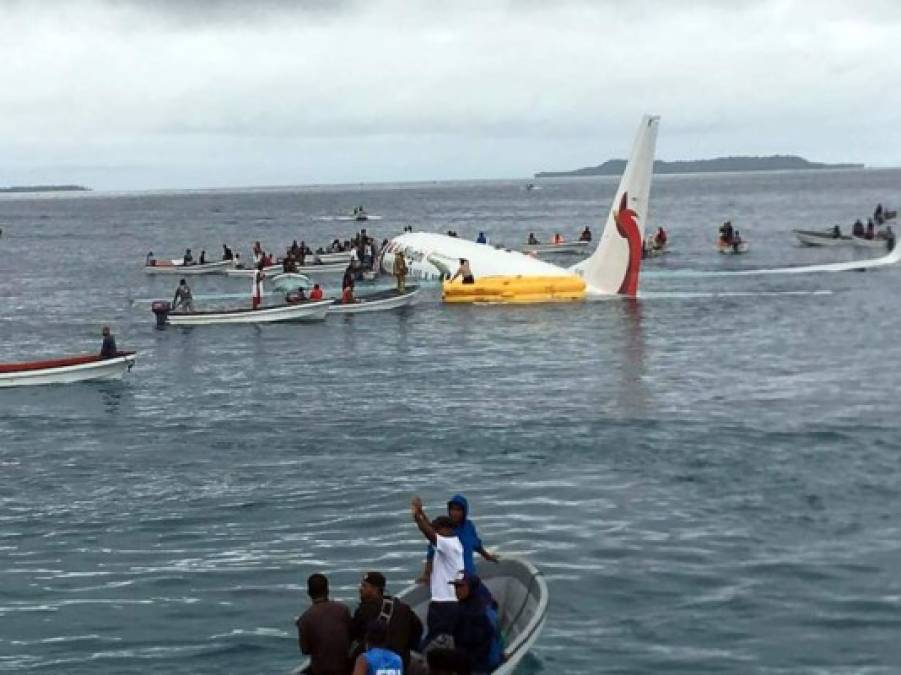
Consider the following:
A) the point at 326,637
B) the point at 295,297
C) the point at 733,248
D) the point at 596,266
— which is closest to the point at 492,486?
the point at 326,637

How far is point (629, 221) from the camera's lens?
209 feet

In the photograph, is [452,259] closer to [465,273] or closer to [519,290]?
[465,273]

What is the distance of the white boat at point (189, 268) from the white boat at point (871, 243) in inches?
1949

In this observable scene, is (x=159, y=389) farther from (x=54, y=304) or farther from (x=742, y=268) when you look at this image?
(x=742, y=268)

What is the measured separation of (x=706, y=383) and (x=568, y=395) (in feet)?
17.0

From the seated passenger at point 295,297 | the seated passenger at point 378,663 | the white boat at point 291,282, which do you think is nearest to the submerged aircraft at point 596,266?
the white boat at point 291,282

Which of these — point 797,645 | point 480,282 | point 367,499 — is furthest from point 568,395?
point 480,282

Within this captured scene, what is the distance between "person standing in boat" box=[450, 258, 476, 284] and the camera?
2680 inches

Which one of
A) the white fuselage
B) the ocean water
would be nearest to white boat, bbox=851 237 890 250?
the white fuselage

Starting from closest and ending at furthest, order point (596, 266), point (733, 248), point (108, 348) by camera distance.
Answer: point (108, 348) → point (596, 266) → point (733, 248)

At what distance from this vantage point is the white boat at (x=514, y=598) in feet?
56.5

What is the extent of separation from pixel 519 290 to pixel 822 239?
161 feet

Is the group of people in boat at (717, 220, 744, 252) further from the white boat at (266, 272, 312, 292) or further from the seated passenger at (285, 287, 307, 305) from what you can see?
the seated passenger at (285, 287, 307, 305)

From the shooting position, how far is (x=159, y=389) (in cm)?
4556
